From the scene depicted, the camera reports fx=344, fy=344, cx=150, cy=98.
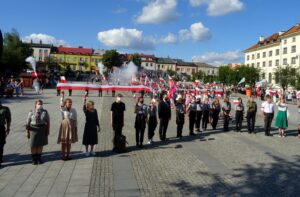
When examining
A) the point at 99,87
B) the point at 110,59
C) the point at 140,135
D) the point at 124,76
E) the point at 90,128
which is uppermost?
the point at 110,59

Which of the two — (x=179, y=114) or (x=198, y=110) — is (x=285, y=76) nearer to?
(x=198, y=110)

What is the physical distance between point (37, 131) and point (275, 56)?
82.4 metres

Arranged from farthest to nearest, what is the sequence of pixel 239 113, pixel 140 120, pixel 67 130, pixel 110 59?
1. pixel 110 59
2. pixel 239 113
3. pixel 140 120
4. pixel 67 130

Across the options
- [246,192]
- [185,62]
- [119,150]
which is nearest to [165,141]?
[119,150]

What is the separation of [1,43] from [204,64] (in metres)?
191

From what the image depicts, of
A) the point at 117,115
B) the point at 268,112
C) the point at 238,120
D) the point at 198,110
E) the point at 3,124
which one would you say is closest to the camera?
the point at 3,124

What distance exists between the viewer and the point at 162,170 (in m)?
8.49

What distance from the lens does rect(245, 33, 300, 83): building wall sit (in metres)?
74.1

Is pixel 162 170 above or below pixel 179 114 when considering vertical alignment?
below

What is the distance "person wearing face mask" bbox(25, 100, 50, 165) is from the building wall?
66645 mm

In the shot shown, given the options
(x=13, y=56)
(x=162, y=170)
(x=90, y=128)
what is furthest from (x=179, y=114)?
(x=13, y=56)

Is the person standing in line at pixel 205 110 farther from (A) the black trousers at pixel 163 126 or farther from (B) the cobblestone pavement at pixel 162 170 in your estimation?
(A) the black trousers at pixel 163 126

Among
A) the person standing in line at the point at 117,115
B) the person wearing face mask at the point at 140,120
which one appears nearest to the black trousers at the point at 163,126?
the person wearing face mask at the point at 140,120

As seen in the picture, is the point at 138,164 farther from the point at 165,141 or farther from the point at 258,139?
the point at 258,139
